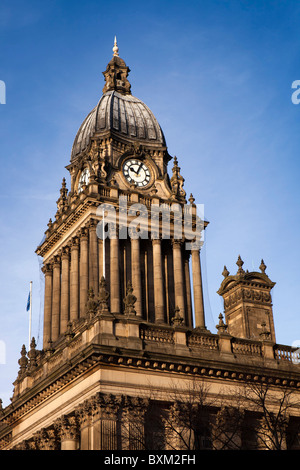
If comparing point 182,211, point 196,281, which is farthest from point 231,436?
point 182,211

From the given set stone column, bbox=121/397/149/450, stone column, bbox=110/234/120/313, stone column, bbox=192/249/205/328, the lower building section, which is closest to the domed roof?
stone column, bbox=110/234/120/313

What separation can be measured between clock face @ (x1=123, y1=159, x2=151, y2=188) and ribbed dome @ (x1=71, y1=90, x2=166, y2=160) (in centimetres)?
314

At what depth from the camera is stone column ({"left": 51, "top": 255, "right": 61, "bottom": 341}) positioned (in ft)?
215

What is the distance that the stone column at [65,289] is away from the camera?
64375mm

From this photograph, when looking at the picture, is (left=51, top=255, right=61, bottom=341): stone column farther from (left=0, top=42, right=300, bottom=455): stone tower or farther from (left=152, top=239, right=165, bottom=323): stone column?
(left=152, top=239, right=165, bottom=323): stone column

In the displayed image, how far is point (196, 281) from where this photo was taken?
2549 inches

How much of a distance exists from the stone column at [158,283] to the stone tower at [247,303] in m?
5.24

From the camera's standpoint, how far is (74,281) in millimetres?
64500

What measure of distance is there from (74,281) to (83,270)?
215cm

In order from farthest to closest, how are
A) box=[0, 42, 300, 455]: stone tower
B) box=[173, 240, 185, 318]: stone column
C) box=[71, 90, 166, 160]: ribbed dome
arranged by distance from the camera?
box=[71, 90, 166, 160]: ribbed dome
box=[173, 240, 185, 318]: stone column
box=[0, 42, 300, 455]: stone tower

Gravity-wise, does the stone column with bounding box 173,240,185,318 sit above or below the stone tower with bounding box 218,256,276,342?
above

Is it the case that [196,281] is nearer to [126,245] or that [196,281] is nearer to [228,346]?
[126,245]

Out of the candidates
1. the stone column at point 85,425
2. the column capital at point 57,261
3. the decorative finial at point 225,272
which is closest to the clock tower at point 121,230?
the column capital at point 57,261

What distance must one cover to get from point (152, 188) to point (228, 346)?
22.5 meters
